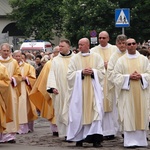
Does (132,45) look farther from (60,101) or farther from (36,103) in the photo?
(36,103)

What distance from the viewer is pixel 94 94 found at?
46.0 ft

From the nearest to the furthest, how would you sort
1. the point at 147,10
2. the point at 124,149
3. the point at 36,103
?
the point at 124,149, the point at 36,103, the point at 147,10

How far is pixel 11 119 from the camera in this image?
1501cm

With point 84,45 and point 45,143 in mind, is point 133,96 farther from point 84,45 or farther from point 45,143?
point 45,143

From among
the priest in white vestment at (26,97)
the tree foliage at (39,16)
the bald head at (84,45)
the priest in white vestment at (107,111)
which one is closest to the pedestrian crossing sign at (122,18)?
the priest in white vestment at (26,97)

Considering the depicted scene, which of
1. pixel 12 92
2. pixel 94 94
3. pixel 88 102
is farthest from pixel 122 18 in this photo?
pixel 88 102

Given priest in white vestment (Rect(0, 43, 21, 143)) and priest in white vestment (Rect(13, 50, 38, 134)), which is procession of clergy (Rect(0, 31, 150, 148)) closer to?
priest in white vestment (Rect(0, 43, 21, 143))

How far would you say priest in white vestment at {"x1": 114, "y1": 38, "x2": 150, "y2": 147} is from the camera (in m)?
13.8

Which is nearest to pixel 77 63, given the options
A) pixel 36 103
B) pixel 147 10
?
pixel 36 103

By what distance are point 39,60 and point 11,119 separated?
10978 mm

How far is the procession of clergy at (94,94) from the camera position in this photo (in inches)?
545

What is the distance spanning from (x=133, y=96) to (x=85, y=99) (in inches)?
36.5

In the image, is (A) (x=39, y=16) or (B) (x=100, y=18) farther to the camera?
(A) (x=39, y=16)

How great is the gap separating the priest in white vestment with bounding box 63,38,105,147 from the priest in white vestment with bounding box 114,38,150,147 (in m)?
0.40
